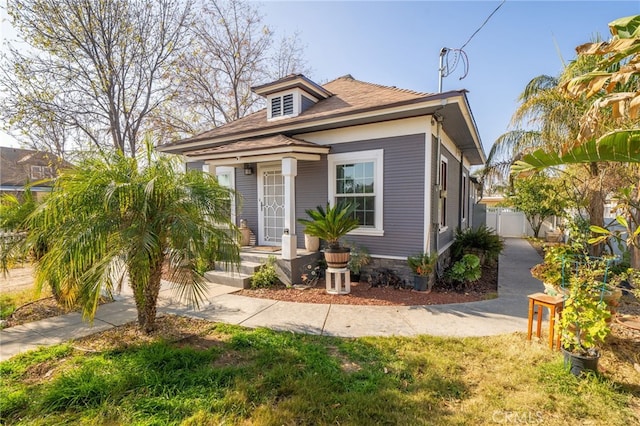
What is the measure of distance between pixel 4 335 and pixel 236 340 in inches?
132

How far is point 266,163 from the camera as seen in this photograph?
326 inches

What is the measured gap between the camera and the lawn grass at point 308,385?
2.39 meters

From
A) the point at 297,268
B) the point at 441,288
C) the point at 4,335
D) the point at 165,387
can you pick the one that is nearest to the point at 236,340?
the point at 165,387

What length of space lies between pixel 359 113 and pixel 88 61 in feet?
35.5

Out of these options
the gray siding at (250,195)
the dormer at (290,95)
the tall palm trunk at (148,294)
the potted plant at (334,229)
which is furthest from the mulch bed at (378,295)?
the dormer at (290,95)

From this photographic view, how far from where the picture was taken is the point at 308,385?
2.77 metres

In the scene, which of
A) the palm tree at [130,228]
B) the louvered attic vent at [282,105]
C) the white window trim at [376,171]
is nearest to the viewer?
the palm tree at [130,228]

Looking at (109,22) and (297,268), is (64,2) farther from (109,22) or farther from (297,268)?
(297,268)

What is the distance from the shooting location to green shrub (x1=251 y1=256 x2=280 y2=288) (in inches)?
252

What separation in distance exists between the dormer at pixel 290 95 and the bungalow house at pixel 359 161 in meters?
0.03

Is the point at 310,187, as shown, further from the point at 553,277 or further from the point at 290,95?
the point at 553,277

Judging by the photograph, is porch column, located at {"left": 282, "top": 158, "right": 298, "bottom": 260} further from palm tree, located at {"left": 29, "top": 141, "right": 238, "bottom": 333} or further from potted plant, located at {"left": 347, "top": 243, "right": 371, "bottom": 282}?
palm tree, located at {"left": 29, "top": 141, "right": 238, "bottom": 333}

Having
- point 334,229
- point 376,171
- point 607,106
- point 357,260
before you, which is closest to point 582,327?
point 607,106

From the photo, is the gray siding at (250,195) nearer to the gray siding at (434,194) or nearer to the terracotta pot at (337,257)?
the terracotta pot at (337,257)
